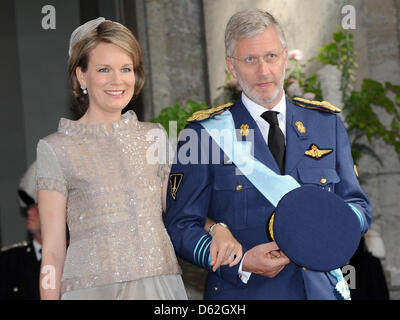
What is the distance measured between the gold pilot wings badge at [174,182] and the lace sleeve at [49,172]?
0.38m

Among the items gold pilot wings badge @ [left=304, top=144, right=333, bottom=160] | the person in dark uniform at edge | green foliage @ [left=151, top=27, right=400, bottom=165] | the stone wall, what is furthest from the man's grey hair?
the stone wall

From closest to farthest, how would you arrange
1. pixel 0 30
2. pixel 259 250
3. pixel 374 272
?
pixel 259 250 < pixel 374 272 < pixel 0 30

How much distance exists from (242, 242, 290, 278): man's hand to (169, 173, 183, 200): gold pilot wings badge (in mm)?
394

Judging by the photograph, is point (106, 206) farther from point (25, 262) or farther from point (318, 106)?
point (25, 262)

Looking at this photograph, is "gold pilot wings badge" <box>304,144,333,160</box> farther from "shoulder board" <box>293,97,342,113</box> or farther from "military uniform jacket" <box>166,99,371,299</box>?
"shoulder board" <box>293,97,342,113</box>

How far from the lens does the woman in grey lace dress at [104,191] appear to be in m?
2.39

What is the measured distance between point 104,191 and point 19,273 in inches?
127

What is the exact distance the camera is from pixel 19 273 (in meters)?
5.38

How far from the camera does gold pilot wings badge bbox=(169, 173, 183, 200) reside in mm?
2436

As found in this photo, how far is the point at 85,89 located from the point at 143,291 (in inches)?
31.9

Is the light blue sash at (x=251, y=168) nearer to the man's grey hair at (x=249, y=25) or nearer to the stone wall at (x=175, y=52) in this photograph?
the man's grey hair at (x=249, y=25)
